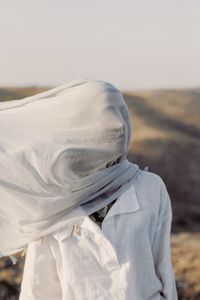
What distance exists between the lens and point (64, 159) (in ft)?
4.43

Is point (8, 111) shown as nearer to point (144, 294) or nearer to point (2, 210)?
point (2, 210)

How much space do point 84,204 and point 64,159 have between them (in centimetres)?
10

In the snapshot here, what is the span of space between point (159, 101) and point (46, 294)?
1.71 m

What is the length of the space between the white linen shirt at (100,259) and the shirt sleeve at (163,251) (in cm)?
2

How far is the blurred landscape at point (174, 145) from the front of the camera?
280 cm

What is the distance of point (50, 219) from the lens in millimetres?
1378

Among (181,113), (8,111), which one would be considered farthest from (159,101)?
(8,111)

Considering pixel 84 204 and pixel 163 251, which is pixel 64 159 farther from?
pixel 163 251

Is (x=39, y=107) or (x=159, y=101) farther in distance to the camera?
(x=159, y=101)

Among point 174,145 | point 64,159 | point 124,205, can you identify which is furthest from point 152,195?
point 174,145

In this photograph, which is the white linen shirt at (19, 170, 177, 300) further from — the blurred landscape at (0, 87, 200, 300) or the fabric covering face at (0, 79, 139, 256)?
the blurred landscape at (0, 87, 200, 300)

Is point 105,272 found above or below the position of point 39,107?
below

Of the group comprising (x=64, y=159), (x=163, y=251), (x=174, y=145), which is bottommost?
(x=174, y=145)

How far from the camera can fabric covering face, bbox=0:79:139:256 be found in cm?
135
